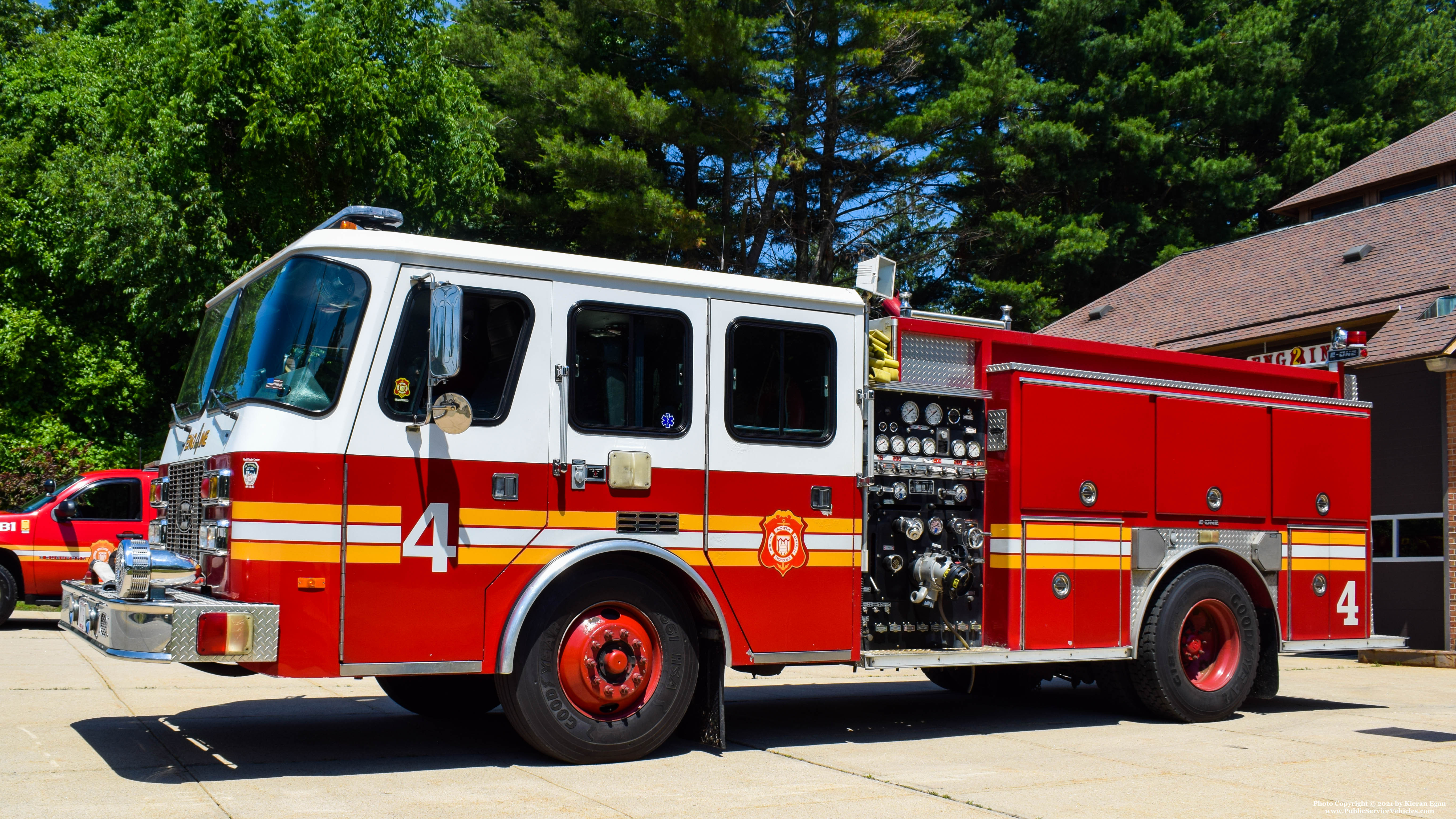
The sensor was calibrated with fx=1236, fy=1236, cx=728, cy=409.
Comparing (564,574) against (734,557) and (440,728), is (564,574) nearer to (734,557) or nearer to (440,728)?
(734,557)

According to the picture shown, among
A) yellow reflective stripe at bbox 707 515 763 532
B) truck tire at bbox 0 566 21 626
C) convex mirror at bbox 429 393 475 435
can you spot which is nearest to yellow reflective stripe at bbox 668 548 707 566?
yellow reflective stripe at bbox 707 515 763 532

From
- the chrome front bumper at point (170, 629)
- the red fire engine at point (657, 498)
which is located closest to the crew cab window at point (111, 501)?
the red fire engine at point (657, 498)

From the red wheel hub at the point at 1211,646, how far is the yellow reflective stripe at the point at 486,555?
5170 millimetres

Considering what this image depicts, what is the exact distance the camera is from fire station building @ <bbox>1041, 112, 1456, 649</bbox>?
50.1 ft

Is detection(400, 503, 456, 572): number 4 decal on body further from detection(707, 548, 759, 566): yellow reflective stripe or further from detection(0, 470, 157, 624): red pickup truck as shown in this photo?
detection(0, 470, 157, 624): red pickup truck

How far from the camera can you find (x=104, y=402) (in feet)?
77.8

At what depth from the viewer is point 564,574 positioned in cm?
651

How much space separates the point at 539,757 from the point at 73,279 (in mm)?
20993

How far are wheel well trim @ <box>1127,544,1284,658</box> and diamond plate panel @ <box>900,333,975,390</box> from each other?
77.6 inches

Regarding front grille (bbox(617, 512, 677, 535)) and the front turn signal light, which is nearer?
the front turn signal light

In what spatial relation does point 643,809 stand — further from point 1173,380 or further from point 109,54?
point 109,54

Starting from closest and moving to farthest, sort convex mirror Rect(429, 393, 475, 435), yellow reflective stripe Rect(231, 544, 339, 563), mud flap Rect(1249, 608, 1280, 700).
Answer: yellow reflective stripe Rect(231, 544, 339, 563) < convex mirror Rect(429, 393, 475, 435) < mud flap Rect(1249, 608, 1280, 700)

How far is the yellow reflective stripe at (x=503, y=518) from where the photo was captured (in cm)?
628

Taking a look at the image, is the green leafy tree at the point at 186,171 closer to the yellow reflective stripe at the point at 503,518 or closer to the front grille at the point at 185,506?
the front grille at the point at 185,506
